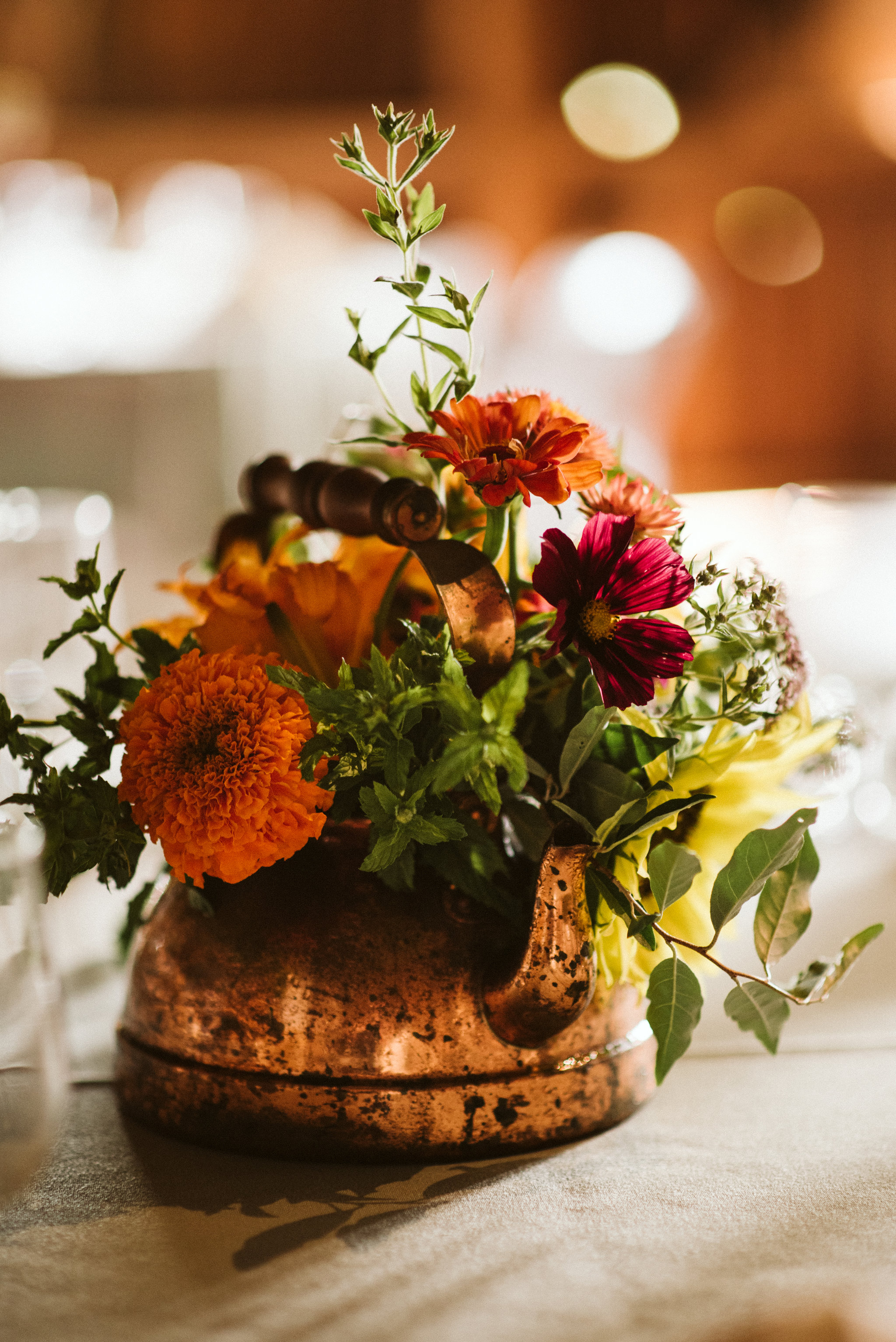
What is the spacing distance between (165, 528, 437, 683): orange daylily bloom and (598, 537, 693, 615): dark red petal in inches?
4.4

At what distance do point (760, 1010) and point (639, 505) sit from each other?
0.58 ft

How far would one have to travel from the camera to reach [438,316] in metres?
0.39

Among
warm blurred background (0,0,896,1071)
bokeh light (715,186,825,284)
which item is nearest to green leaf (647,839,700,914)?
warm blurred background (0,0,896,1071)

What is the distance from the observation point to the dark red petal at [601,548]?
0.37 metres

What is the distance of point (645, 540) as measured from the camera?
37 centimetres

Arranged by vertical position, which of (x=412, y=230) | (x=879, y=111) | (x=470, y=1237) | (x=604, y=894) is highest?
(x=879, y=111)

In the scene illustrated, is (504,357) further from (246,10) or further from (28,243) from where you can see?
(28,243)

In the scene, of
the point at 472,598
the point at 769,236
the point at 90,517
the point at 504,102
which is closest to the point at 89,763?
the point at 472,598

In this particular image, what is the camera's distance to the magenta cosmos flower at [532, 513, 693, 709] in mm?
366

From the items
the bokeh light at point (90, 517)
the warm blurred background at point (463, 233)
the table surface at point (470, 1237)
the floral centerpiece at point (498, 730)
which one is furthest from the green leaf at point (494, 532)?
the warm blurred background at point (463, 233)

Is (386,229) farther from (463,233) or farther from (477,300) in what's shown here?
(463,233)

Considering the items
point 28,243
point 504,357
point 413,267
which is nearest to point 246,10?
point 28,243

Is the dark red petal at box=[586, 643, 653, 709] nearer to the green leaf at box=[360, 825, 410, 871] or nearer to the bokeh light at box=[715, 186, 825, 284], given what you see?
the green leaf at box=[360, 825, 410, 871]

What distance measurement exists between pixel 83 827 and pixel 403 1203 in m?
0.17
